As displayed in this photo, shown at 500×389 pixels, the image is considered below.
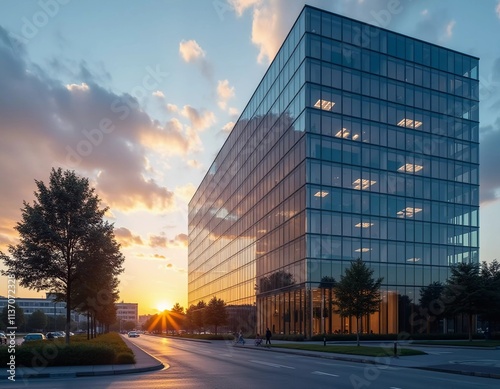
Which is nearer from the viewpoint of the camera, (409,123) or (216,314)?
(409,123)

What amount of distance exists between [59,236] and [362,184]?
39.4 metres

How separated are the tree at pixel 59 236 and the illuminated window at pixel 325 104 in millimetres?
34123

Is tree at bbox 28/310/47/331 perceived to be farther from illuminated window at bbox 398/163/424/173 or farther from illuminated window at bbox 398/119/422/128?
illuminated window at bbox 398/119/422/128

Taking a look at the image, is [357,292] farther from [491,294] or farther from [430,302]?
[430,302]

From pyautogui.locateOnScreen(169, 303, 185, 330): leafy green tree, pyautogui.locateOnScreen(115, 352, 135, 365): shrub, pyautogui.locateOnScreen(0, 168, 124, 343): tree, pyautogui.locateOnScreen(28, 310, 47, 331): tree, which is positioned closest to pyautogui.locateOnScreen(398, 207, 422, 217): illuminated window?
pyautogui.locateOnScreen(0, 168, 124, 343): tree

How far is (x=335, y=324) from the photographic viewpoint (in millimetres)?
55062

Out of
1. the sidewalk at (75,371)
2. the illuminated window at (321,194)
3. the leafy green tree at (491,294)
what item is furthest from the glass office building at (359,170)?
the sidewalk at (75,371)

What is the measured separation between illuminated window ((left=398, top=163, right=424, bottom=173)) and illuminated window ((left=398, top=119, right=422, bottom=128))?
16.1ft

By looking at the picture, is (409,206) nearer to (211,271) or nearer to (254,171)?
(254,171)

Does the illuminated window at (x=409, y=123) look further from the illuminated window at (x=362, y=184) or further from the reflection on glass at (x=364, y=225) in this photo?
the reflection on glass at (x=364, y=225)

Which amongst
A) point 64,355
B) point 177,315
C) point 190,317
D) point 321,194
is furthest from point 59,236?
point 177,315

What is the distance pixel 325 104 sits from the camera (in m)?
57.7

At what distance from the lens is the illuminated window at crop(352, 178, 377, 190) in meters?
58.6

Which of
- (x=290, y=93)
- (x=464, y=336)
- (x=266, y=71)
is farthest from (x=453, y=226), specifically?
(x=266, y=71)
